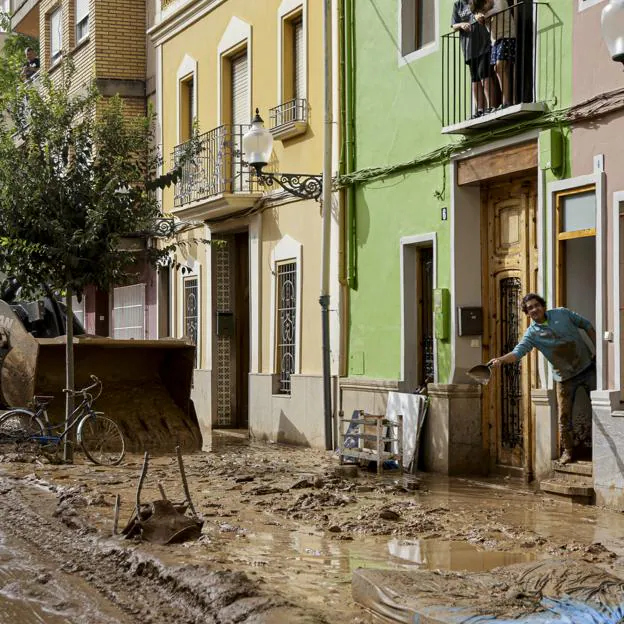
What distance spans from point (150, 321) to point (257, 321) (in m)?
5.35

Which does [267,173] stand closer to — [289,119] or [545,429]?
[289,119]

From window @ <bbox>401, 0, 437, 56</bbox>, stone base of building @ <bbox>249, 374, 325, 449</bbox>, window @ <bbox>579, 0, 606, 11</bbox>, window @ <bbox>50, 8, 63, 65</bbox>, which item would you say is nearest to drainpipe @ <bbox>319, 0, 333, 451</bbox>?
stone base of building @ <bbox>249, 374, 325, 449</bbox>

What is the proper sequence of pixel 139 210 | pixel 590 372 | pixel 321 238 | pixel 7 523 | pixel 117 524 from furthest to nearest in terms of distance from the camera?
pixel 321 238 < pixel 139 210 < pixel 590 372 < pixel 7 523 < pixel 117 524

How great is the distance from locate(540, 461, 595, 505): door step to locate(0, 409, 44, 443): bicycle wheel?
19.7ft

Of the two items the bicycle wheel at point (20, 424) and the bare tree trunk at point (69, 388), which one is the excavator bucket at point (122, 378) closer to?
the bicycle wheel at point (20, 424)

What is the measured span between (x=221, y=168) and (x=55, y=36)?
11.4 meters

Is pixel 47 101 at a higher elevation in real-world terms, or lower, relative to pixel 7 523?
higher

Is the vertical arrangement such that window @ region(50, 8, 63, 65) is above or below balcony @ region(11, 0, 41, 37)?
below

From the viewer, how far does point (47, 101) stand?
1470 centimetres

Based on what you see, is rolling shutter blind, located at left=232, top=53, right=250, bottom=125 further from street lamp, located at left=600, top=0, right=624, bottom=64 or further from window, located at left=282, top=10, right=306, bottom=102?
street lamp, located at left=600, top=0, right=624, bottom=64

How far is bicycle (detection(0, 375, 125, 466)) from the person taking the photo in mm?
14461

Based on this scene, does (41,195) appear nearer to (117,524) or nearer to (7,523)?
(7,523)

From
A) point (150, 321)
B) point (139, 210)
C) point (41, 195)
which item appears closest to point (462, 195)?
point (139, 210)

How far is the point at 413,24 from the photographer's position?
15289mm
